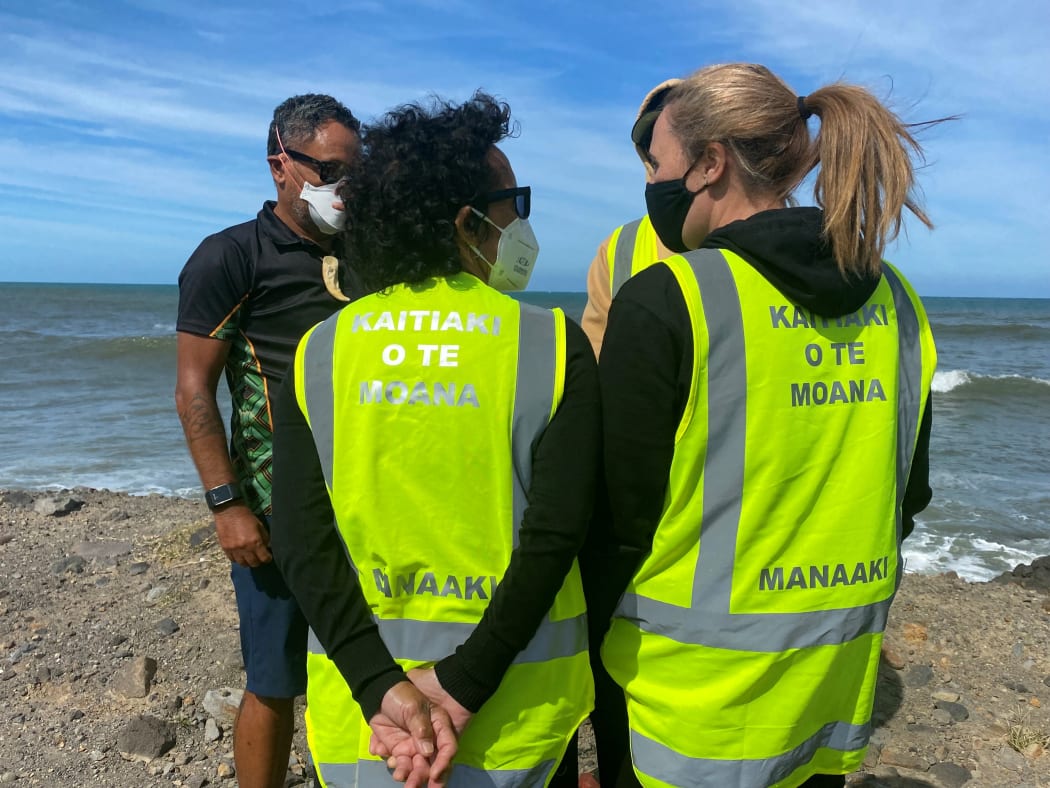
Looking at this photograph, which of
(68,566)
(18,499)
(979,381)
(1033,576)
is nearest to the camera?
(68,566)

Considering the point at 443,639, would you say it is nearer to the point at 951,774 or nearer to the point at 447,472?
the point at 447,472

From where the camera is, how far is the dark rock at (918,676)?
3945 millimetres

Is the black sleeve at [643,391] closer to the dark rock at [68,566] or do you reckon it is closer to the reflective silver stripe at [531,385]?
the reflective silver stripe at [531,385]

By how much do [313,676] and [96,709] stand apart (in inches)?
96.2

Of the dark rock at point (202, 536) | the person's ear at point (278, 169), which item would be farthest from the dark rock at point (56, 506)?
the person's ear at point (278, 169)

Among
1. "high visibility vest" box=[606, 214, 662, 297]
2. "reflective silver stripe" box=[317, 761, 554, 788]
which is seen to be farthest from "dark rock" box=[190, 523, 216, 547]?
"reflective silver stripe" box=[317, 761, 554, 788]

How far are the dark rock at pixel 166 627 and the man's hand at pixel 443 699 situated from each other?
319cm

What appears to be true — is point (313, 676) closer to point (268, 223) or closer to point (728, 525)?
point (728, 525)

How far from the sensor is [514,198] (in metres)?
1.85

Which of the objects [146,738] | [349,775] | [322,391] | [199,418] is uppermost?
[322,391]

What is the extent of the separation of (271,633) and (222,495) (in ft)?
1.62

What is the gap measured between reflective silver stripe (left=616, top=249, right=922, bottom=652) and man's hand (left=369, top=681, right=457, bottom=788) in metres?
0.45

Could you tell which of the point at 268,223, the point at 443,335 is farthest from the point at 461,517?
the point at 268,223

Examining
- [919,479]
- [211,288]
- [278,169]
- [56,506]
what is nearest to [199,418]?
[211,288]
